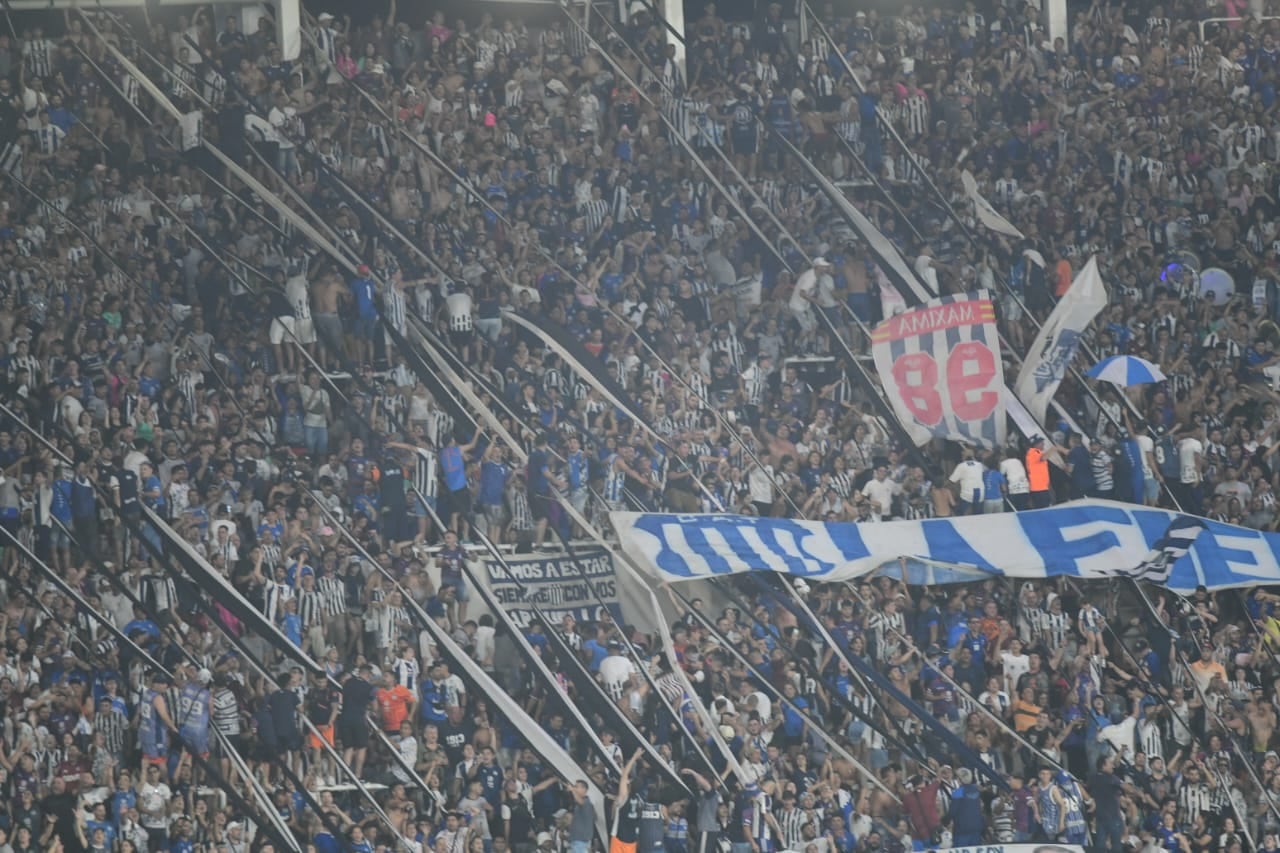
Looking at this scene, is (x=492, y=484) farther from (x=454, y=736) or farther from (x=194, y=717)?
(x=194, y=717)

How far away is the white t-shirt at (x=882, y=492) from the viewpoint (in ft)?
87.4

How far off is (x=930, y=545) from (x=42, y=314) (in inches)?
361

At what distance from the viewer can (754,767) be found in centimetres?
2328

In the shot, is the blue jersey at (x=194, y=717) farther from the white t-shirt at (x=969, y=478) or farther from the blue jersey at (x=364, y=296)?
the white t-shirt at (x=969, y=478)

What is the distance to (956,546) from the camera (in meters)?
25.8

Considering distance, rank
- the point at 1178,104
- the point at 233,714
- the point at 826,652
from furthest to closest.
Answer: the point at 1178,104 < the point at 826,652 < the point at 233,714

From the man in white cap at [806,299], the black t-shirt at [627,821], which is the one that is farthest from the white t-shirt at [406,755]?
the man in white cap at [806,299]

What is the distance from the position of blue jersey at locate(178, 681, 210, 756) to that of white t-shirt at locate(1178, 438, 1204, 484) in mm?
10901

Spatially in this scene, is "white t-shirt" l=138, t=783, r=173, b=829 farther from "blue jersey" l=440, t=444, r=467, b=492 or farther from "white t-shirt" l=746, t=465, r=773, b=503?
"white t-shirt" l=746, t=465, r=773, b=503

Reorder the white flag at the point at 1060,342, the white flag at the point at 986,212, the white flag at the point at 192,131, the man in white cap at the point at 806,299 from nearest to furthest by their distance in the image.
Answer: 1. the white flag at the point at 1060,342
2. the white flag at the point at 192,131
3. the man in white cap at the point at 806,299
4. the white flag at the point at 986,212

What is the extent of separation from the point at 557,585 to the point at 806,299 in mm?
5896

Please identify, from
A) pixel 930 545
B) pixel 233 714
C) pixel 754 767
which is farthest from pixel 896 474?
pixel 233 714

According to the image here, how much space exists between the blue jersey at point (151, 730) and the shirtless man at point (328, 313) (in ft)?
18.3

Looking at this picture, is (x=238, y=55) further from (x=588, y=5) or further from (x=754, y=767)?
(x=754, y=767)
